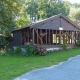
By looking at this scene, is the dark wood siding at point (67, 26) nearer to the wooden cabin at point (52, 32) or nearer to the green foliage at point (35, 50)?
the wooden cabin at point (52, 32)

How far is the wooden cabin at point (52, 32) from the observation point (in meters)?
20.9

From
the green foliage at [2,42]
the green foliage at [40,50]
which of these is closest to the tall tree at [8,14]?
the green foliage at [2,42]

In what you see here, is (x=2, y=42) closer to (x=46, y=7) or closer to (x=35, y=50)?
(x=35, y=50)

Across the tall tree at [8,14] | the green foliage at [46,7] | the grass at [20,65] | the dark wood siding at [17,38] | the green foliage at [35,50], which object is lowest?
Answer: the grass at [20,65]

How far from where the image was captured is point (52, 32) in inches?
943

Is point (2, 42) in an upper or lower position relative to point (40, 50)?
upper

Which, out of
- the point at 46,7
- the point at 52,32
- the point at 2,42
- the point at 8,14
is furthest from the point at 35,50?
the point at 46,7

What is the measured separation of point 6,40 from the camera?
27.8 metres

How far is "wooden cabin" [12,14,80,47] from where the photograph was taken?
20.9 metres

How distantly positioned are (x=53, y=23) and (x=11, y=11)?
7.00 meters

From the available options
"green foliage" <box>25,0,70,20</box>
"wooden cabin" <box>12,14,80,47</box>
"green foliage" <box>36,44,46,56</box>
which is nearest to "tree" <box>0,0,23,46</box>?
"wooden cabin" <box>12,14,80,47</box>

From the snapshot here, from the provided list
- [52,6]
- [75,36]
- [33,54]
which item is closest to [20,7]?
[75,36]

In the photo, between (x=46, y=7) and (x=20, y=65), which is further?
(x=46, y=7)

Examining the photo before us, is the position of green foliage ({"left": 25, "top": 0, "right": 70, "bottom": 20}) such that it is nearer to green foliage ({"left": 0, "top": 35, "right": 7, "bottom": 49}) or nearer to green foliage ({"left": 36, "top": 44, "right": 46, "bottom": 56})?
green foliage ({"left": 0, "top": 35, "right": 7, "bottom": 49})
